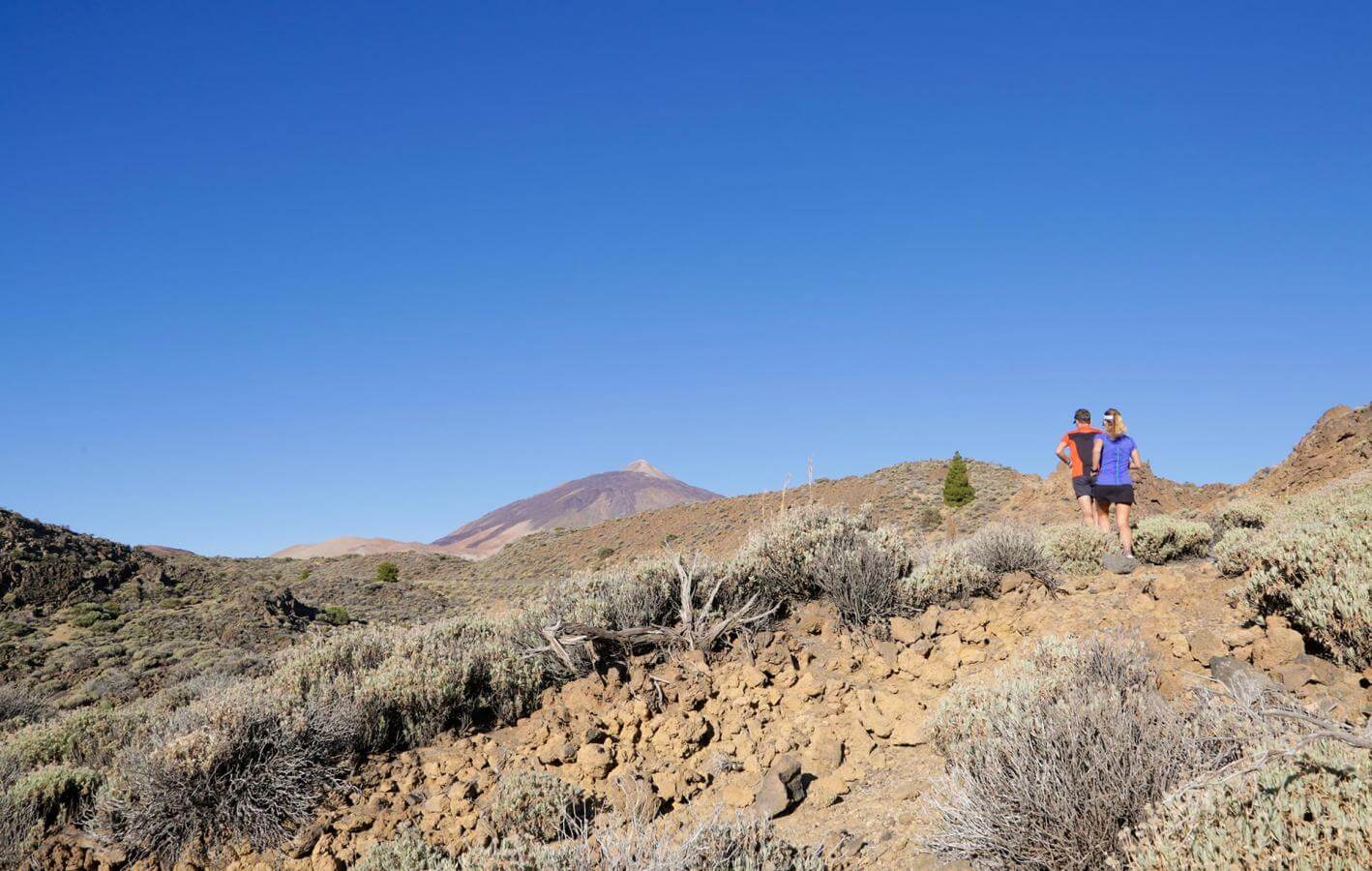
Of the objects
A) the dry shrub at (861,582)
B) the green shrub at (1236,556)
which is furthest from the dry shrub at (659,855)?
the green shrub at (1236,556)

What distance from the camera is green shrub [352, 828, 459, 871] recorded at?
3461mm

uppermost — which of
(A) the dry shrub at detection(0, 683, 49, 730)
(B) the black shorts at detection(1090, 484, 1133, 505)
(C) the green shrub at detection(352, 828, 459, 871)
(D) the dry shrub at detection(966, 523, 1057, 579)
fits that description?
(B) the black shorts at detection(1090, 484, 1133, 505)

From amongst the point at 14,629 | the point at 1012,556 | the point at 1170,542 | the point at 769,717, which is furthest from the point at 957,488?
the point at 14,629

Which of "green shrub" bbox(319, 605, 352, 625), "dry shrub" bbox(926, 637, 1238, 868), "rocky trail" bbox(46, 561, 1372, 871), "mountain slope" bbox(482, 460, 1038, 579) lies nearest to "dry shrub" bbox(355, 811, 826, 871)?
Answer: "rocky trail" bbox(46, 561, 1372, 871)

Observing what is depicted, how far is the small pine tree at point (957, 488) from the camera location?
28.1 metres

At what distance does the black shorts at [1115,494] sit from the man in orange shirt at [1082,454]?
0.45 feet

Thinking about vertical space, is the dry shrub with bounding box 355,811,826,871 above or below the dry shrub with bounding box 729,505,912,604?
below

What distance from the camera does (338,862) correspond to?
3.88 metres

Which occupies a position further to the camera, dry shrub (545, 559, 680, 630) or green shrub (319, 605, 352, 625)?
green shrub (319, 605, 352, 625)

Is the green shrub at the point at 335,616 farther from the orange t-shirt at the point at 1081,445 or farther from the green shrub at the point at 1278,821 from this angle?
the green shrub at the point at 1278,821

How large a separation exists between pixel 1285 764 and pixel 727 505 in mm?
37205

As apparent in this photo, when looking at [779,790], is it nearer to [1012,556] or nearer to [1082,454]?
[1012,556]

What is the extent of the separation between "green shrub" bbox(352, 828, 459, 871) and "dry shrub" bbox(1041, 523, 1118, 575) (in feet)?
21.8

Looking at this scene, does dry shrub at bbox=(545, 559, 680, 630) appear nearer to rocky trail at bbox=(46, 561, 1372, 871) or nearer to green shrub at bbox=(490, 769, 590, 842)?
rocky trail at bbox=(46, 561, 1372, 871)
